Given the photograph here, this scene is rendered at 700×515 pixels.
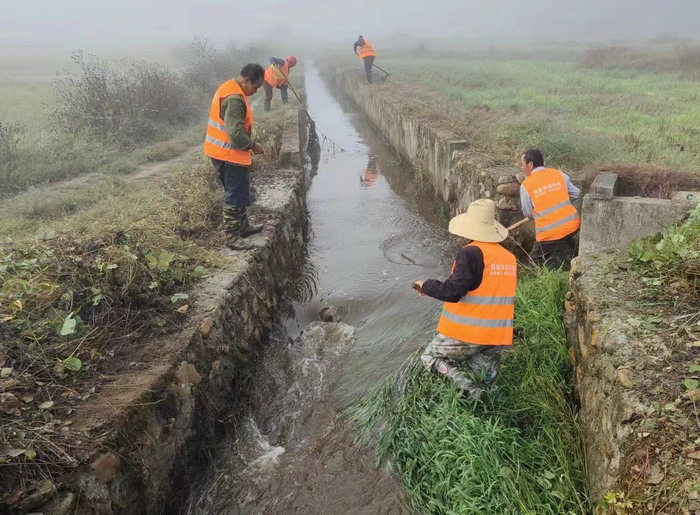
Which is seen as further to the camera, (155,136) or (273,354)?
(155,136)

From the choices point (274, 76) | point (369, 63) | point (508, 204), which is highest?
point (369, 63)

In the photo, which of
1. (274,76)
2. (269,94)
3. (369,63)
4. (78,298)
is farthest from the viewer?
(369,63)

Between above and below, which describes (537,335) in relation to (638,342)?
below

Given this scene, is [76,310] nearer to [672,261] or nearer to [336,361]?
[336,361]

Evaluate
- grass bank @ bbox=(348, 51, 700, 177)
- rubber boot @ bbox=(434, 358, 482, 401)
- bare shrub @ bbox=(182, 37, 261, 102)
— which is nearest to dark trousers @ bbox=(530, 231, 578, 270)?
grass bank @ bbox=(348, 51, 700, 177)

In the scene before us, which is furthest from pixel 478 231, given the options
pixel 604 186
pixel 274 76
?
pixel 274 76

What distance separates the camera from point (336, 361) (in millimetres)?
4930

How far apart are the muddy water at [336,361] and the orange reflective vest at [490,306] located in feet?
3.80

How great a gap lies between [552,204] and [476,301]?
237cm

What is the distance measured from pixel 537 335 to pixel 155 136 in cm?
1101

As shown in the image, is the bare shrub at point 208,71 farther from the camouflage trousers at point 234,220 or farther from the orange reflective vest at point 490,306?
the orange reflective vest at point 490,306

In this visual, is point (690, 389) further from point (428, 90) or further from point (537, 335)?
point (428, 90)

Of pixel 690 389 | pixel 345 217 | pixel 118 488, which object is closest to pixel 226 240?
pixel 118 488

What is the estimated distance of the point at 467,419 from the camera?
3209 millimetres
